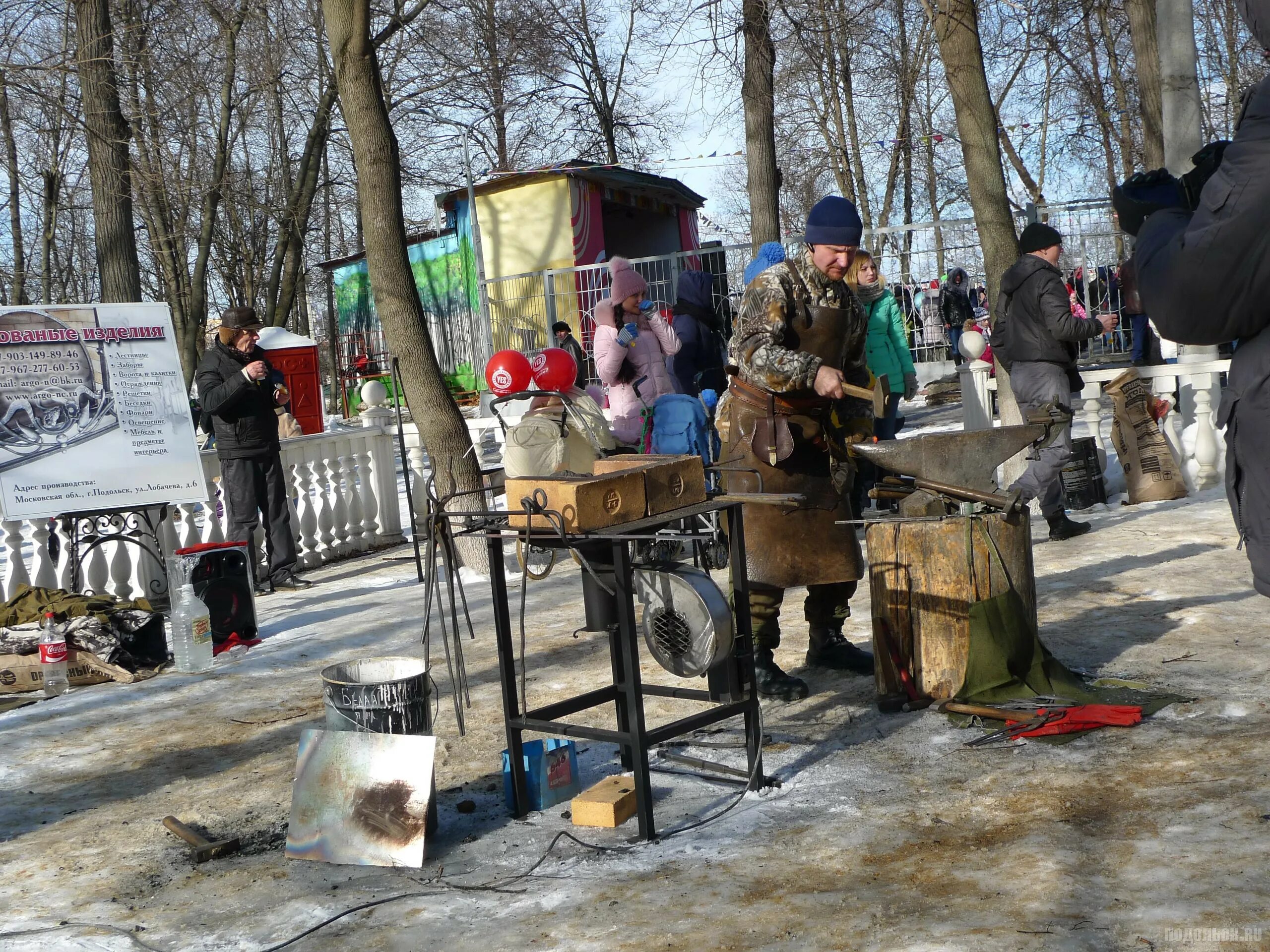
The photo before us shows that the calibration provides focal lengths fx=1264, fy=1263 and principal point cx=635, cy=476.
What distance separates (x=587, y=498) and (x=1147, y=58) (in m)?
13.9

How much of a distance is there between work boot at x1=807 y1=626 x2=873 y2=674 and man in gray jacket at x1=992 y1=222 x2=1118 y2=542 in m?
2.82

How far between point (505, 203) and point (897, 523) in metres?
18.6

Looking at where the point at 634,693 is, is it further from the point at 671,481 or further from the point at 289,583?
the point at 289,583

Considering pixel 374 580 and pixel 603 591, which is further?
pixel 374 580

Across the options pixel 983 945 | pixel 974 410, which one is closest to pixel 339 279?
pixel 974 410

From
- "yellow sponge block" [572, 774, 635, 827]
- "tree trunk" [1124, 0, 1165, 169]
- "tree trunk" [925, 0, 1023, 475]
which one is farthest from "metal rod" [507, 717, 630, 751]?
"tree trunk" [1124, 0, 1165, 169]

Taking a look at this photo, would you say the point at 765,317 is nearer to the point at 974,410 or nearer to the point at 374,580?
the point at 374,580

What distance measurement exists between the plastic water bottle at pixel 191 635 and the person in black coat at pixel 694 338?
415cm

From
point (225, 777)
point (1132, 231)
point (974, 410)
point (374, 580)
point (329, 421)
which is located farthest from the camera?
point (329, 421)

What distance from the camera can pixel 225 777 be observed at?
5.00 m

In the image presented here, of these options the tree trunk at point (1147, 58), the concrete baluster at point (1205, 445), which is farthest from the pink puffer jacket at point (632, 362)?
the tree trunk at point (1147, 58)

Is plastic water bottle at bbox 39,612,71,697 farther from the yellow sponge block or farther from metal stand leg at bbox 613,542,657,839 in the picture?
metal stand leg at bbox 613,542,657,839

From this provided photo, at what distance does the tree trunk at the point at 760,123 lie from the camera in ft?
46.5

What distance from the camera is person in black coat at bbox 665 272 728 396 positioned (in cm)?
977
